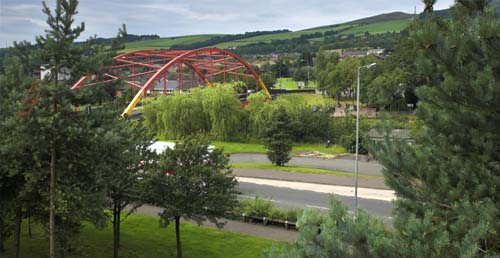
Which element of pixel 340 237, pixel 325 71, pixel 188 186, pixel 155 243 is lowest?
pixel 155 243

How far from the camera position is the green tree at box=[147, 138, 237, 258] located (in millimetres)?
16031

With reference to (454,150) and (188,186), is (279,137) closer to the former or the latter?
(188,186)

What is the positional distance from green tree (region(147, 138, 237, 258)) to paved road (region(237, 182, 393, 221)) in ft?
26.5

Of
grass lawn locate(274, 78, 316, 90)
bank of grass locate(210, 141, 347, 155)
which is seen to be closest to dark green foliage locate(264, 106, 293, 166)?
bank of grass locate(210, 141, 347, 155)

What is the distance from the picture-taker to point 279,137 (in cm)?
3528

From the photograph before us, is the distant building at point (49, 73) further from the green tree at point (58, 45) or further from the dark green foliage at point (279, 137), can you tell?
the dark green foliage at point (279, 137)

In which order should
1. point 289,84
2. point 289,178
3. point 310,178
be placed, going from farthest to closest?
point 289,84 < point 289,178 < point 310,178

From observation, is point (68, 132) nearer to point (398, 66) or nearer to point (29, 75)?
point (29, 75)

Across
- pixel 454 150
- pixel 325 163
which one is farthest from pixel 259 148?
A: pixel 454 150

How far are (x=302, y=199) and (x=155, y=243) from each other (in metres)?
9.22

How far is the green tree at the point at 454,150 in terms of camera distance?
5.99 meters

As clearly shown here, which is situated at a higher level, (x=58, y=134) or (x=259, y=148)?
(x=58, y=134)

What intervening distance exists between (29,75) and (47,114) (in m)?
1.18

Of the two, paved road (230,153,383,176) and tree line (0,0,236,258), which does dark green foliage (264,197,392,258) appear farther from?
paved road (230,153,383,176)
